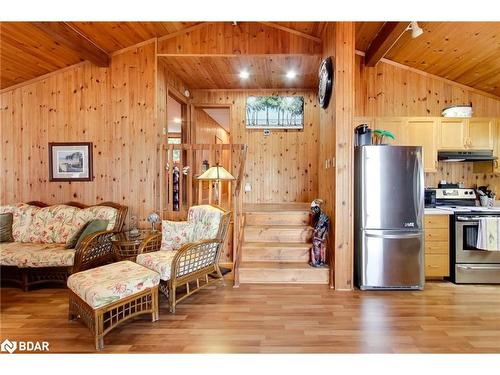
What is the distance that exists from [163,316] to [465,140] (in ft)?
15.0

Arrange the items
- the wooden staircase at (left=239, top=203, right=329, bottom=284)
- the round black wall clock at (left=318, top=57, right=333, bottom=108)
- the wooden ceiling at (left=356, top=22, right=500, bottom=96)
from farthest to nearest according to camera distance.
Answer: the round black wall clock at (left=318, top=57, right=333, bottom=108), the wooden staircase at (left=239, top=203, right=329, bottom=284), the wooden ceiling at (left=356, top=22, right=500, bottom=96)

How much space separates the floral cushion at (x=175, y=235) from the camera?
3.44m

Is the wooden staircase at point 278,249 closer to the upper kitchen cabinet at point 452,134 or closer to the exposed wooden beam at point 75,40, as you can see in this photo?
the upper kitchen cabinet at point 452,134

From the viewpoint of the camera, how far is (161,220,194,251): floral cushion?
3.44 m

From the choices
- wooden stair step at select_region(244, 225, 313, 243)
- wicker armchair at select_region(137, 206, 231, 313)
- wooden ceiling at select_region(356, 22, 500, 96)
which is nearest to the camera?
wicker armchair at select_region(137, 206, 231, 313)

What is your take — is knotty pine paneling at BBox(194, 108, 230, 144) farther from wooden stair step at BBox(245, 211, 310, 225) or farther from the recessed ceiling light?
wooden stair step at BBox(245, 211, 310, 225)

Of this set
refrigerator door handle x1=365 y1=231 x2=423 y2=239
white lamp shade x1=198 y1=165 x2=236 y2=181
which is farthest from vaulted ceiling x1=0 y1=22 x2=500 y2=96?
refrigerator door handle x1=365 y1=231 x2=423 y2=239

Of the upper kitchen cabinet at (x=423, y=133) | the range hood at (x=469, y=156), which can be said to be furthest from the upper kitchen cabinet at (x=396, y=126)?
the range hood at (x=469, y=156)

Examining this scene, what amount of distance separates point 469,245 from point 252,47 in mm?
3951

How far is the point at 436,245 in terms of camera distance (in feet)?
11.8

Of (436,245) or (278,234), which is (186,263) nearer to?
(278,234)

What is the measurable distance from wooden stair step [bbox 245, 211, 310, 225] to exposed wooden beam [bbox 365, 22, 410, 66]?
2513 millimetres
